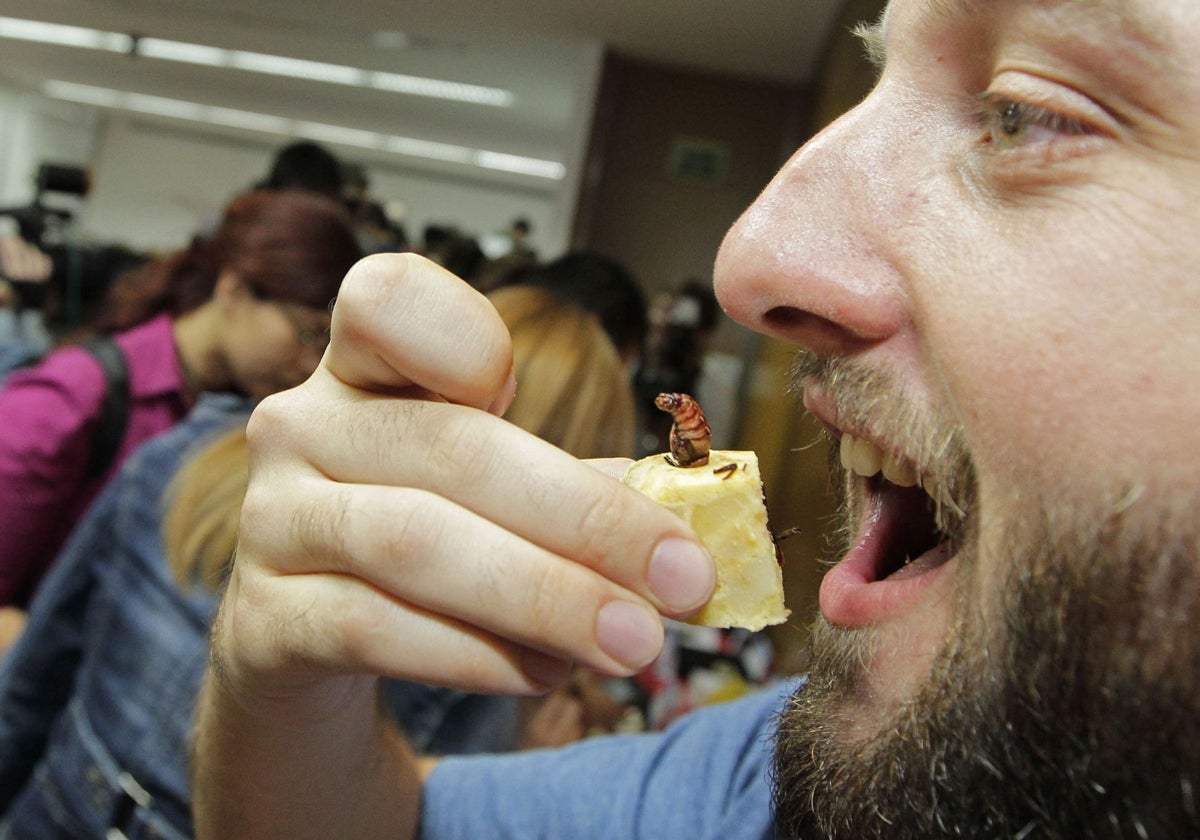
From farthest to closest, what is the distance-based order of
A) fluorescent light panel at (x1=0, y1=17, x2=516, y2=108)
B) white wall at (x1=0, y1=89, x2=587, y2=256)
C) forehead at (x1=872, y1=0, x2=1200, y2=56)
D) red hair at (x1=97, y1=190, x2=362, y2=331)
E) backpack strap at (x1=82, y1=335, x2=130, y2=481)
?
white wall at (x1=0, y1=89, x2=587, y2=256), fluorescent light panel at (x1=0, y1=17, x2=516, y2=108), red hair at (x1=97, y1=190, x2=362, y2=331), backpack strap at (x1=82, y1=335, x2=130, y2=481), forehead at (x1=872, y1=0, x2=1200, y2=56)

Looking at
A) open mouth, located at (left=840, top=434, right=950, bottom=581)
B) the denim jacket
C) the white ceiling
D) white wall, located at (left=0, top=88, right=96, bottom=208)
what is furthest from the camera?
white wall, located at (left=0, top=88, right=96, bottom=208)

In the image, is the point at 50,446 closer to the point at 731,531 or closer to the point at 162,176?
the point at 731,531

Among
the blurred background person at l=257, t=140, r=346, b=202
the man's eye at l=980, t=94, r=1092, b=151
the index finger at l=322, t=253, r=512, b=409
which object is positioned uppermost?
the man's eye at l=980, t=94, r=1092, b=151

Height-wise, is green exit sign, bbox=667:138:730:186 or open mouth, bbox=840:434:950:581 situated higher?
green exit sign, bbox=667:138:730:186

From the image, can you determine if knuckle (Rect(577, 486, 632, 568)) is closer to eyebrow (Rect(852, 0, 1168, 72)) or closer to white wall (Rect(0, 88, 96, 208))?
eyebrow (Rect(852, 0, 1168, 72))

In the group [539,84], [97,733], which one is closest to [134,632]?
[97,733]

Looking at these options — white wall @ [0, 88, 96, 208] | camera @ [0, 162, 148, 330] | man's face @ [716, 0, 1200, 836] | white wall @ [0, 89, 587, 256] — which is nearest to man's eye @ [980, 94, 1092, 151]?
man's face @ [716, 0, 1200, 836]

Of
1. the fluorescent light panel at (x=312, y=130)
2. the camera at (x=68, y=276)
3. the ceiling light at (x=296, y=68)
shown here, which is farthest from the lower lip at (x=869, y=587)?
the fluorescent light panel at (x=312, y=130)

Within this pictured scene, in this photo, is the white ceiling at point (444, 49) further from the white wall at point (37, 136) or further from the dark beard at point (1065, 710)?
the dark beard at point (1065, 710)

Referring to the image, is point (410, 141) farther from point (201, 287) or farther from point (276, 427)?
point (276, 427)
